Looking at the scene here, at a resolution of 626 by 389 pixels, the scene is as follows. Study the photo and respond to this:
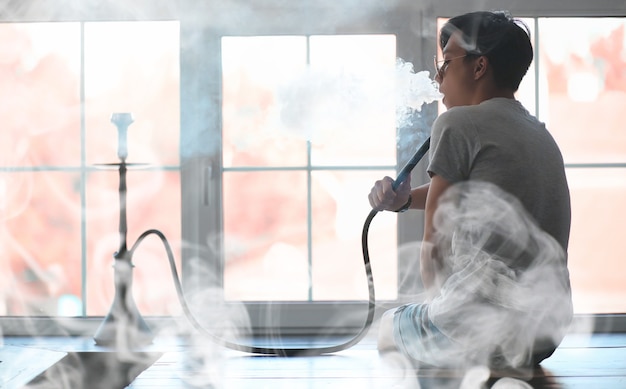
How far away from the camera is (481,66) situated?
160cm

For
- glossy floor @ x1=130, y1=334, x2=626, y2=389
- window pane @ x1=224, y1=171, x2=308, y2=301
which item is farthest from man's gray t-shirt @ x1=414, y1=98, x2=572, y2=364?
window pane @ x1=224, y1=171, x2=308, y2=301

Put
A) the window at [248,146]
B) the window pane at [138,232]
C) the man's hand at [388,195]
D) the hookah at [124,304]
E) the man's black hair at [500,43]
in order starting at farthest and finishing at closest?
1. the window pane at [138,232]
2. the window at [248,146]
3. the hookah at [124,304]
4. the man's hand at [388,195]
5. the man's black hair at [500,43]

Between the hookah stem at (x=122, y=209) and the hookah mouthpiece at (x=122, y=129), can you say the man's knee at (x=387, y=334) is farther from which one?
the hookah mouthpiece at (x=122, y=129)

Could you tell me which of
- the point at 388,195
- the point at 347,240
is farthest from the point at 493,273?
the point at 347,240

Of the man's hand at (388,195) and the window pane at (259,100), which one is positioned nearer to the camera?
the man's hand at (388,195)

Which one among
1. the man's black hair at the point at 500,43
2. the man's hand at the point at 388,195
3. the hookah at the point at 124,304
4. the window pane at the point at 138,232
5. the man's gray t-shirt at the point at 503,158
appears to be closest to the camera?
the man's gray t-shirt at the point at 503,158

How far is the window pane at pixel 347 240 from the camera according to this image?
248 cm

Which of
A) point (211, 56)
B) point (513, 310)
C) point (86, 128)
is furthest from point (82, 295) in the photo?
point (513, 310)

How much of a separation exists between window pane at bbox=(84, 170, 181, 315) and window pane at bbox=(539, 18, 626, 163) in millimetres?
1305

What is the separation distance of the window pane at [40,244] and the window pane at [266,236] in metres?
0.54

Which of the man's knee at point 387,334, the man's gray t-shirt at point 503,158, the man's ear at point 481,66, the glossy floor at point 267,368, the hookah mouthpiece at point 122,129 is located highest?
the man's ear at point 481,66

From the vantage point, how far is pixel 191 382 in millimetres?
1728

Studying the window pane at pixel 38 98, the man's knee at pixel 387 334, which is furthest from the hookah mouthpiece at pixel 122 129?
the man's knee at pixel 387 334

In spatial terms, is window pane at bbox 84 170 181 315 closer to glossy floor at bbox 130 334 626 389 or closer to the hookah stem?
the hookah stem
